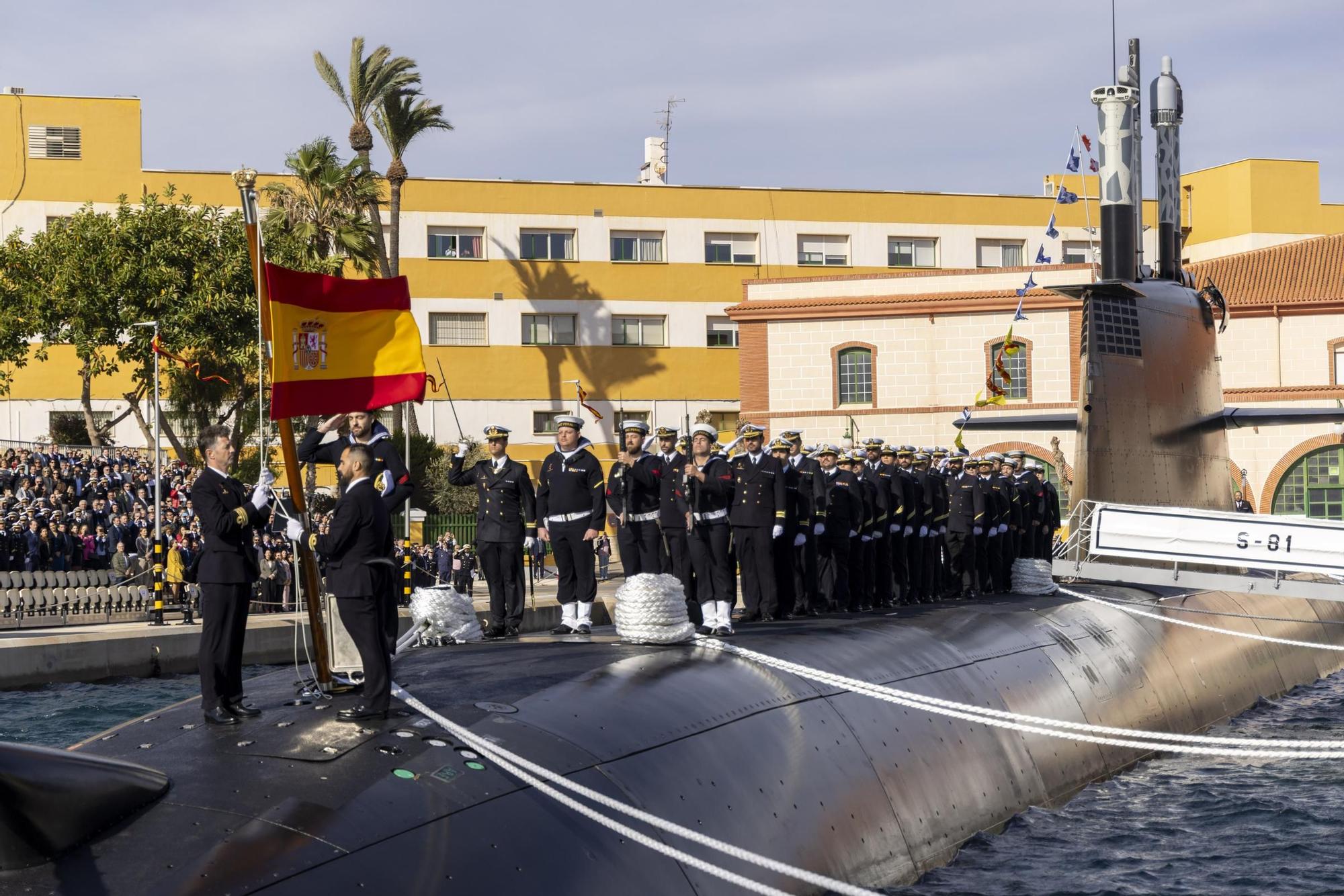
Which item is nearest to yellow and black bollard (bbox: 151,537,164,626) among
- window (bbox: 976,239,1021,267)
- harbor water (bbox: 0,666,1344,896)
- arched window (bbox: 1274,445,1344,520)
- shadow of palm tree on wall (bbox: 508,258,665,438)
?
harbor water (bbox: 0,666,1344,896)

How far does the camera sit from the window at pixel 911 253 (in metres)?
51.2

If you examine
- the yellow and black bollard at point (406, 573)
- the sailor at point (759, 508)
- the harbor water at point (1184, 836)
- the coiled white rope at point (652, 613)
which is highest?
the sailor at point (759, 508)

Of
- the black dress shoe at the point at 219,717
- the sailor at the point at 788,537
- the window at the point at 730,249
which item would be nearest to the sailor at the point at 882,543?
the sailor at the point at 788,537

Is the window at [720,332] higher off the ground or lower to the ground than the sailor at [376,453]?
higher

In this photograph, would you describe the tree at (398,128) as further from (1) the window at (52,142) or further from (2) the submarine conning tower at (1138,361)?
(2) the submarine conning tower at (1138,361)

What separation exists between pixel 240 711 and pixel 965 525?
38.9 ft

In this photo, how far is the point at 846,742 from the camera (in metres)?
8.82

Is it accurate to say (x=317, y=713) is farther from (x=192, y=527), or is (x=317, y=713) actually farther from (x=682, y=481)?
(x=192, y=527)

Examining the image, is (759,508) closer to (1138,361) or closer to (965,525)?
(965,525)

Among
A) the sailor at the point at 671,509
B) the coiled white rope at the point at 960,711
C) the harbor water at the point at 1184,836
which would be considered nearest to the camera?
the coiled white rope at the point at 960,711

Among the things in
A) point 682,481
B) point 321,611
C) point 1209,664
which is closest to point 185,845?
point 321,611

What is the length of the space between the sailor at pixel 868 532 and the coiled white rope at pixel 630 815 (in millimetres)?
9017

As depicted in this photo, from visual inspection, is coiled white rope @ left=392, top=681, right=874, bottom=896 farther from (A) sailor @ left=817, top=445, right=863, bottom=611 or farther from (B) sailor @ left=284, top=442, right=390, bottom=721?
(A) sailor @ left=817, top=445, right=863, bottom=611

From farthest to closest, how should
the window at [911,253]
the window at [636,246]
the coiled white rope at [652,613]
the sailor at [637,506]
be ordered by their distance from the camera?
the window at [911,253] < the window at [636,246] < the sailor at [637,506] < the coiled white rope at [652,613]
